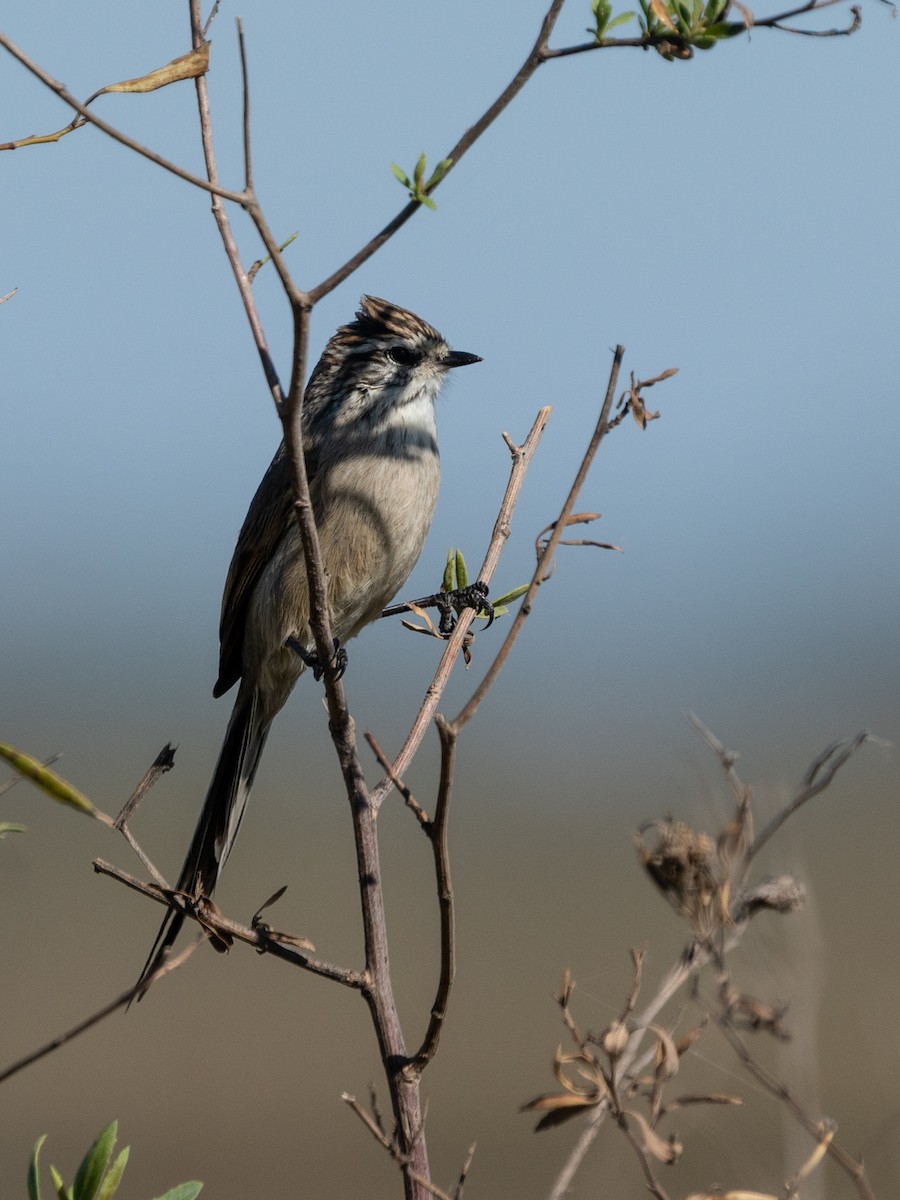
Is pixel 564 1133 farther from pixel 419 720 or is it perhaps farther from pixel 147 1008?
pixel 419 720

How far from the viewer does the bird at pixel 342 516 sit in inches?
165

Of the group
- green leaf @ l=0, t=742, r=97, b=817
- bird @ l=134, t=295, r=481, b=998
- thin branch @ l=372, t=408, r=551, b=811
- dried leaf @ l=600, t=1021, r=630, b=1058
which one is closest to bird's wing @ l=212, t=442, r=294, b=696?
bird @ l=134, t=295, r=481, b=998

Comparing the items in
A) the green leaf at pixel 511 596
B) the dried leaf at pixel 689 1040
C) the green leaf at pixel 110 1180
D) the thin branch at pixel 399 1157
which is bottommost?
the green leaf at pixel 110 1180

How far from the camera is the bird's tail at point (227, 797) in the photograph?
3.43 metres

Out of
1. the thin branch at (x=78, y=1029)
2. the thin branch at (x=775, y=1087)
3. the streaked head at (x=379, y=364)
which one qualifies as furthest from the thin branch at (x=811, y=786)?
the streaked head at (x=379, y=364)

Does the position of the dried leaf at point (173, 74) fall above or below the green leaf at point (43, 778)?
above

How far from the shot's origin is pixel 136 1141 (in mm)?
17594

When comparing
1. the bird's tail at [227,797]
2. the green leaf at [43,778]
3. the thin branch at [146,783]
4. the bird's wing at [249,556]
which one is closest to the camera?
the green leaf at [43,778]

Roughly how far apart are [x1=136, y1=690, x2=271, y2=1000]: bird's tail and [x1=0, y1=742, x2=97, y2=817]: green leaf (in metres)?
1.18

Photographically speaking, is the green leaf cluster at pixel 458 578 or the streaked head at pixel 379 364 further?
the streaked head at pixel 379 364

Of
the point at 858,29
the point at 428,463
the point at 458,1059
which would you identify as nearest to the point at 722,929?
the point at 858,29

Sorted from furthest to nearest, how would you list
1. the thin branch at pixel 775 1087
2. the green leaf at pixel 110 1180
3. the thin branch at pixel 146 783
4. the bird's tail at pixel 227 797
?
→ 1. the bird's tail at pixel 227 797
2. the thin branch at pixel 146 783
3. the green leaf at pixel 110 1180
4. the thin branch at pixel 775 1087

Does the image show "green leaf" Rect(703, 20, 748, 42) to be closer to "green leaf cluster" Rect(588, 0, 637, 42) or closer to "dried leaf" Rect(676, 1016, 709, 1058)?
"green leaf cluster" Rect(588, 0, 637, 42)

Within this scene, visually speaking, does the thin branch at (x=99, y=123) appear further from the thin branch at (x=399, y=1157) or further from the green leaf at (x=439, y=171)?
the thin branch at (x=399, y=1157)
